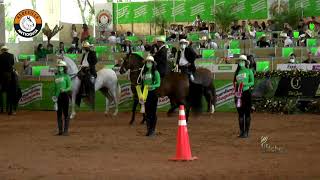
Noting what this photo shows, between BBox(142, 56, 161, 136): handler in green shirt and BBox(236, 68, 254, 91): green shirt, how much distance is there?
2.03m

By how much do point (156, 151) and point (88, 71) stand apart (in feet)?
29.6

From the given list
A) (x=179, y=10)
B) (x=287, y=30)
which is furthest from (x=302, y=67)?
(x=179, y=10)

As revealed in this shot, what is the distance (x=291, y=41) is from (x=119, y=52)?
335 inches

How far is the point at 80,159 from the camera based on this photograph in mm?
12398

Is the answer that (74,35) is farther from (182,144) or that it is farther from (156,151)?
(182,144)

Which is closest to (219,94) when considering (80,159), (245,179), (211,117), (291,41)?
(211,117)

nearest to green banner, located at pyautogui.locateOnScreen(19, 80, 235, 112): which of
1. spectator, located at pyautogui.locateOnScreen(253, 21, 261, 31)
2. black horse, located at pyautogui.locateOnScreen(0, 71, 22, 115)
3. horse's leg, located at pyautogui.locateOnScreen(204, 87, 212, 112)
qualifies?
horse's leg, located at pyautogui.locateOnScreen(204, 87, 212, 112)

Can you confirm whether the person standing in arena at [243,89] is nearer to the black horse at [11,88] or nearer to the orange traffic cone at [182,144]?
the orange traffic cone at [182,144]

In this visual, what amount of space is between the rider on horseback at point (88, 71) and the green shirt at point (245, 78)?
7.61m

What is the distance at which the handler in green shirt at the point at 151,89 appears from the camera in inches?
627

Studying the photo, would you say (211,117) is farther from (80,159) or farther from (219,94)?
(80,159)

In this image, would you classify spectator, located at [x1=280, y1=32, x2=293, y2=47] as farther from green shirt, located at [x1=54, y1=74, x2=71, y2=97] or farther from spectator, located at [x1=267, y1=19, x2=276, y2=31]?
green shirt, located at [x1=54, y1=74, x2=71, y2=97]

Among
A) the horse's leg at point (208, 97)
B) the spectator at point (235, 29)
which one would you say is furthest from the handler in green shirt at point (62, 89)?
the spectator at point (235, 29)

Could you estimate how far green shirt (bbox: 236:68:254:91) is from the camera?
15.4 meters
